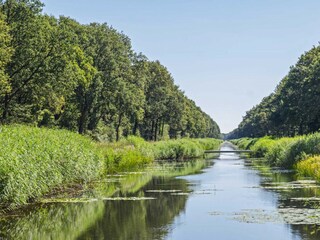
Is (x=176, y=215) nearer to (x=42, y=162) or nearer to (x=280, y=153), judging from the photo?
(x=42, y=162)

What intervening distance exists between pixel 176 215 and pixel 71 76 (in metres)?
28.5

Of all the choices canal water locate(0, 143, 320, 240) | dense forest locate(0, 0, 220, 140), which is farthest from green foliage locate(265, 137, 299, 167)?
dense forest locate(0, 0, 220, 140)

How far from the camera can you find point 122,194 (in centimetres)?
2681

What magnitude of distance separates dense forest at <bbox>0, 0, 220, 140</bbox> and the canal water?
16633 millimetres

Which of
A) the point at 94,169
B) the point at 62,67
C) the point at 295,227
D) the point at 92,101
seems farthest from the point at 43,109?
the point at 295,227

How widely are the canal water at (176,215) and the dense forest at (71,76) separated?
16.6m

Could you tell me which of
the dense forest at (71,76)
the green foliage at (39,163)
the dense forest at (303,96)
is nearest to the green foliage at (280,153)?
the dense forest at (303,96)

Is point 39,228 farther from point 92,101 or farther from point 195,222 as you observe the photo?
point 92,101

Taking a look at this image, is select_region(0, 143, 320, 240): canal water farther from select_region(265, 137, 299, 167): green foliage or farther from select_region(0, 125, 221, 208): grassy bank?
select_region(265, 137, 299, 167): green foliage

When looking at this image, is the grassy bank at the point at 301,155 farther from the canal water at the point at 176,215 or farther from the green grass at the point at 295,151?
the canal water at the point at 176,215

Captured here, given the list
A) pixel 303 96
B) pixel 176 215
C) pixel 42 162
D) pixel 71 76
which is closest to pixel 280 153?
pixel 303 96

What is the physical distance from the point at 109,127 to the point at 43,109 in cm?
2517

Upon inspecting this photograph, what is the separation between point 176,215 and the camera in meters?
20.0

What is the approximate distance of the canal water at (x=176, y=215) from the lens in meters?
16.3
